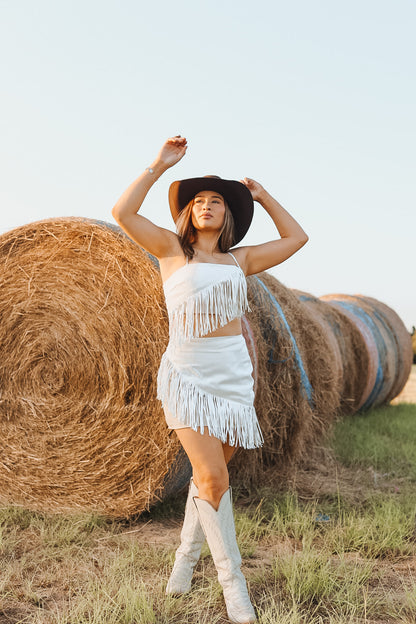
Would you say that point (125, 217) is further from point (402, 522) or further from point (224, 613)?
point (402, 522)

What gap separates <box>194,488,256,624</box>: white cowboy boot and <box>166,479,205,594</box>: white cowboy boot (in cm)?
14

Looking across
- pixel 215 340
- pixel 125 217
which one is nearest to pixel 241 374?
pixel 215 340

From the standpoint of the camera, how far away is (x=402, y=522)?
144 inches

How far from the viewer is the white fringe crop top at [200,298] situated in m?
2.60

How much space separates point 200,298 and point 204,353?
0.76 ft

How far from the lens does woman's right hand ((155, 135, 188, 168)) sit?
267cm

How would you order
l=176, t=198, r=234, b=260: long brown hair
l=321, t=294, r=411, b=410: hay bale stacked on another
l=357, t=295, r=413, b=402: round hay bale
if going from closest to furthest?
l=176, t=198, r=234, b=260: long brown hair < l=321, t=294, r=411, b=410: hay bale stacked on another < l=357, t=295, r=413, b=402: round hay bale

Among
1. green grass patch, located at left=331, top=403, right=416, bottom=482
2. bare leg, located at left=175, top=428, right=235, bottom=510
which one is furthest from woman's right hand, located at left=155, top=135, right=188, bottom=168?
green grass patch, located at left=331, top=403, right=416, bottom=482

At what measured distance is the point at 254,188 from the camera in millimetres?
2943

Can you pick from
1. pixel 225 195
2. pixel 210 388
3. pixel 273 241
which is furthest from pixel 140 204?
pixel 210 388

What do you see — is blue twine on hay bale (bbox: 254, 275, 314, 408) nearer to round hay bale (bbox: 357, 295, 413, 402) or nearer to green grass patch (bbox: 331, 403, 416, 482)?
green grass patch (bbox: 331, 403, 416, 482)

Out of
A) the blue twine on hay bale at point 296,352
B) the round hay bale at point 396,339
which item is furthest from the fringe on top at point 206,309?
the round hay bale at point 396,339

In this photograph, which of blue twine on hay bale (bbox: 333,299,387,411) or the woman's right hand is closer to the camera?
the woman's right hand

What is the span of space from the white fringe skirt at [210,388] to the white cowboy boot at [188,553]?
0.34m
